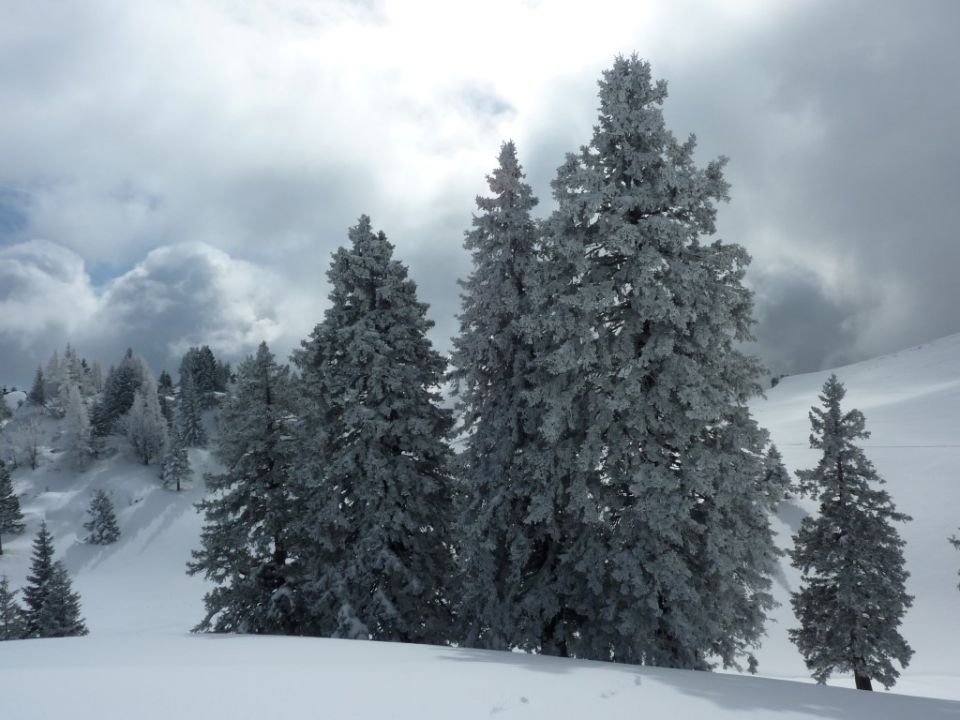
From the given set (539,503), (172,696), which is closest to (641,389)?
(539,503)

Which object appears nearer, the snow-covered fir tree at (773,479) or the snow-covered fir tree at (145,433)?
the snow-covered fir tree at (773,479)

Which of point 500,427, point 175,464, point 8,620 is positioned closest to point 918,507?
point 500,427

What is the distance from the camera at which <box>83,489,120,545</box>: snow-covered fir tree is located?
6894 centimetres

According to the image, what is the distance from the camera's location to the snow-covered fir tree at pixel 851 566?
19500mm

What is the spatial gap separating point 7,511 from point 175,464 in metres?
19.4

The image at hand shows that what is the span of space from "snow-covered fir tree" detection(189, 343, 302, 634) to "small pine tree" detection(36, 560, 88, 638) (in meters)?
21.9

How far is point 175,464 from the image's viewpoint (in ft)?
266

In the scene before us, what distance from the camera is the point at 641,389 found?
12.0 m

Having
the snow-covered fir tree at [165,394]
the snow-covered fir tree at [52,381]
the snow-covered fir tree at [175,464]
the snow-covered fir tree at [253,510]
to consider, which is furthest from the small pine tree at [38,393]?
the snow-covered fir tree at [253,510]

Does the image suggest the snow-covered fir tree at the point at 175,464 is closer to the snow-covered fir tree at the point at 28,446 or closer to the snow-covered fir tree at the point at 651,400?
the snow-covered fir tree at the point at 28,446

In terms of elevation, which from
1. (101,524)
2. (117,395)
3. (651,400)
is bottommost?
(101,524)

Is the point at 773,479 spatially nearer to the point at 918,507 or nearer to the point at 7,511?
the point at 918,507

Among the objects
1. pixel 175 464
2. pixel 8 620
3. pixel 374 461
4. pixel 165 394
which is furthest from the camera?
pixel 165 394

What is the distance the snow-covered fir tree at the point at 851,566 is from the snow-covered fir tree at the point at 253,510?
1880 cm
